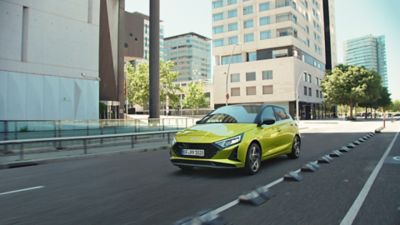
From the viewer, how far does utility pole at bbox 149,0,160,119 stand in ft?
85.4

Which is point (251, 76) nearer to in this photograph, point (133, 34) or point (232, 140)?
point (133, 34)

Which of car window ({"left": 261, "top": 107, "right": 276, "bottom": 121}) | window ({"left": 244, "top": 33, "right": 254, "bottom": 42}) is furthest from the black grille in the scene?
window ({"left": 244, "top": 33, "right": 254, "bottom": 42})

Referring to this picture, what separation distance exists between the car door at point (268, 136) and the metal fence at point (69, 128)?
9.07 m

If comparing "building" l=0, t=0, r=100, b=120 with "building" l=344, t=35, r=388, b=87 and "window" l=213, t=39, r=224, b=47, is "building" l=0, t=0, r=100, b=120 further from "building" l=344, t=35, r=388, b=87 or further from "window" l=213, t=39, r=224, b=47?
"building" l=344, t=35, r=388, b=87

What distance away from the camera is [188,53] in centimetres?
16475

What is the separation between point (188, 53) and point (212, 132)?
16108 cm

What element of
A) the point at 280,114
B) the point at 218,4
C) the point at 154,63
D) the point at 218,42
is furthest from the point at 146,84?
the point at 280,114

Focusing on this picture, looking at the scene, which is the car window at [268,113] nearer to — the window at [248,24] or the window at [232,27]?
the window at [248,24]

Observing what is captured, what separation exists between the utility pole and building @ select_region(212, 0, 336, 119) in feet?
109

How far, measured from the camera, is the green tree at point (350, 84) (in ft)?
170

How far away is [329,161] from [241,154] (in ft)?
11.8

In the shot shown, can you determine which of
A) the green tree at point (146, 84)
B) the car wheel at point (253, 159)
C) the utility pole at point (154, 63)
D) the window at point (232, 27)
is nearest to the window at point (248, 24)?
the window at point (232, 27)

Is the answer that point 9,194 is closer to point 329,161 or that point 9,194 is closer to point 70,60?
point 329,161

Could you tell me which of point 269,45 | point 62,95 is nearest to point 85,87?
point 62,95
